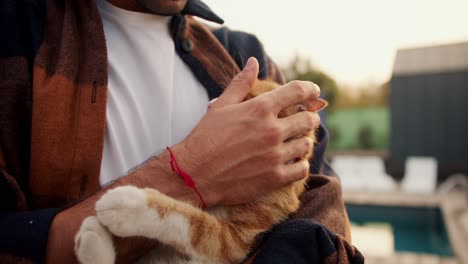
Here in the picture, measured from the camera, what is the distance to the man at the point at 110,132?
90 centimetres

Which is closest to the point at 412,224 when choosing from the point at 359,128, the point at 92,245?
the point at 359,128

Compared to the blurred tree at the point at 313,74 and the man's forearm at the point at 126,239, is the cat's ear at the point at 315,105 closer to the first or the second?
the man's forearm at the point at 126,239

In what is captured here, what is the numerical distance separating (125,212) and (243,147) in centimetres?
30

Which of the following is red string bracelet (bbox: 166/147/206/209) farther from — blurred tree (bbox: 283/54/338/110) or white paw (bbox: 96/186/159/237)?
blurred tree (bbox: 283/54/338/110)

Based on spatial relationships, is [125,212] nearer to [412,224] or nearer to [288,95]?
[288,95]

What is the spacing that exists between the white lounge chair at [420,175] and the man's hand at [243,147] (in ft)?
24.4

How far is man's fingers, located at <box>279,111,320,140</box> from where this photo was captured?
39.1 inches

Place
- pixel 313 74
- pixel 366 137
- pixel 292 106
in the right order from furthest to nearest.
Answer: pixel 366 137, pixel 313 74, pixel 292 106

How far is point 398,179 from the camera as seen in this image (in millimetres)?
8898

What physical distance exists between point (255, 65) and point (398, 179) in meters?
8.70

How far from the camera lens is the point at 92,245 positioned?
2.64 feet

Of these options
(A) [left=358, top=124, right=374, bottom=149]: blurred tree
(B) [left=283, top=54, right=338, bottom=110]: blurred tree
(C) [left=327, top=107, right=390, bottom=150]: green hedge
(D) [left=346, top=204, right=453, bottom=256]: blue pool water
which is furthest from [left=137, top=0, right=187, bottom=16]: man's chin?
(A) [left=358, top=124, right=374, bottom=149]: blurred tree

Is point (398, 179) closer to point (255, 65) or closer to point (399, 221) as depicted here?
point (399, 221)

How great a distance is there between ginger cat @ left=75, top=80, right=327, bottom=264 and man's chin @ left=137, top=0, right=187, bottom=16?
43cm
